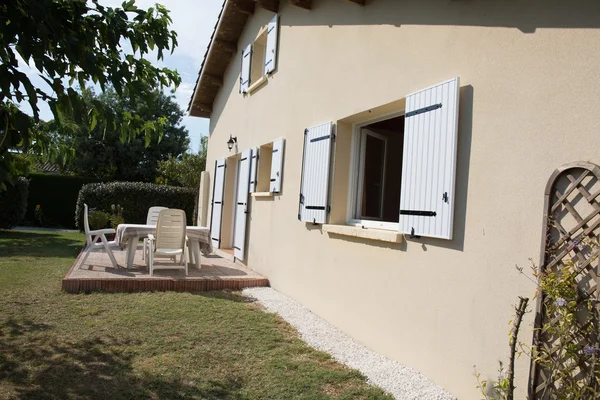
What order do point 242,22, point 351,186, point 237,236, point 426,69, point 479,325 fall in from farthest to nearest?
point 242,22 → point 237,236 → point 351,186 → point 426,69 → point 479,325

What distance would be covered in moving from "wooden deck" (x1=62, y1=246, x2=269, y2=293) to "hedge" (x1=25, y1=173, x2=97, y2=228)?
12392mm

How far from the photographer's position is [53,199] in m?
18.9

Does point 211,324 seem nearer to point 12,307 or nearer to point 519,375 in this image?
point 12,307

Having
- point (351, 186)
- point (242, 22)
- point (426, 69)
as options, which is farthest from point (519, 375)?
point (242, 22)

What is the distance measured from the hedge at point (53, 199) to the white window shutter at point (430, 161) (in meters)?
18.2

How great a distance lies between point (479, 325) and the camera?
3191mm

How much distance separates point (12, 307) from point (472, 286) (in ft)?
16.5

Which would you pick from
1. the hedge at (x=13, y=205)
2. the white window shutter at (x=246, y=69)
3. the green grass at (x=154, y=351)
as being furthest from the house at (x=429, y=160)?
the hedge at (x=13, y=205)

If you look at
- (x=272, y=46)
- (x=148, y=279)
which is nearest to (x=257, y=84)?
(x=272, y=46)

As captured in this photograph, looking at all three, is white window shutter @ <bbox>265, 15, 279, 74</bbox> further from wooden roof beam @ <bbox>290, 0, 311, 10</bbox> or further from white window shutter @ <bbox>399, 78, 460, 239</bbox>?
white window shutter @ <bbox>399, 78, 460, 239</bbox>

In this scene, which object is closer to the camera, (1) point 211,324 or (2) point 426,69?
(2) point 426,69

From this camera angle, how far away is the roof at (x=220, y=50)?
9.30m

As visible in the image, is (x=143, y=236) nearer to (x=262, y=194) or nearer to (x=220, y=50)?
(x=262, y=194)

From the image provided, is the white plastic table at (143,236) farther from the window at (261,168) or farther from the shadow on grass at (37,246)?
the shadow on grass at (37,246)
